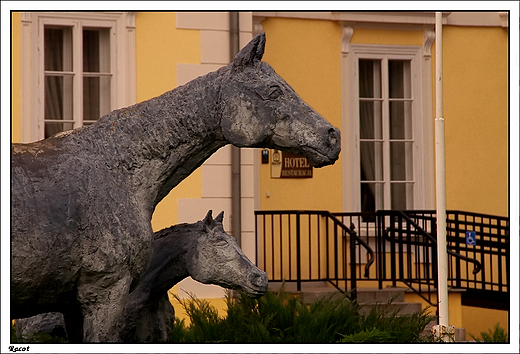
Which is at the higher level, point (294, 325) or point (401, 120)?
point (401, 120)

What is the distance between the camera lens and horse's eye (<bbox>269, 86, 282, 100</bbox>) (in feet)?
12.7

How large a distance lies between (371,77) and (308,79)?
3.22ft

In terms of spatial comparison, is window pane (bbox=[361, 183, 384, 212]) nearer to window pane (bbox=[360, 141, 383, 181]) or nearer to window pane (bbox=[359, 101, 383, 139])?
window pane (bbox=[360, 141, 383, 181])

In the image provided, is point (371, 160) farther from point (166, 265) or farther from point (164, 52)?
point (166, 265)

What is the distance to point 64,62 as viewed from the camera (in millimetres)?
9625

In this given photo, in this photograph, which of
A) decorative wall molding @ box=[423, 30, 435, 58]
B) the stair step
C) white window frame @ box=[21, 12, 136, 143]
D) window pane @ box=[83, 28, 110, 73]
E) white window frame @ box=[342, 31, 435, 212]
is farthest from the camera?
decorative wall molding @ box=[423, 30, 435, 58]

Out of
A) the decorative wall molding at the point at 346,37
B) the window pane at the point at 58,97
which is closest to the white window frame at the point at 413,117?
the decorative wall molding at the point at 346,37

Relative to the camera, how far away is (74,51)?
31.3ft

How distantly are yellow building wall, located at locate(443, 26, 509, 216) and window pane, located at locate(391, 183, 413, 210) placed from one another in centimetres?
49

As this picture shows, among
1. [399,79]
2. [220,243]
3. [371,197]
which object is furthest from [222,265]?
[399,79]

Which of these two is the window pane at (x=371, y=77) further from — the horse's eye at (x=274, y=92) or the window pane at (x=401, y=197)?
the horse's eye at (x=274, y=92)

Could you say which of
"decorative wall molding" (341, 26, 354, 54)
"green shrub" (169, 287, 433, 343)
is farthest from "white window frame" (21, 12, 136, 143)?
"green shrub" (169, 287, 433, 343)

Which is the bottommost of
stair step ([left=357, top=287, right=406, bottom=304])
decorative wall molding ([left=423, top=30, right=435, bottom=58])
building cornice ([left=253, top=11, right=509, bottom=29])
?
stair step ([left=357, top=287, right=406, bottom=304])

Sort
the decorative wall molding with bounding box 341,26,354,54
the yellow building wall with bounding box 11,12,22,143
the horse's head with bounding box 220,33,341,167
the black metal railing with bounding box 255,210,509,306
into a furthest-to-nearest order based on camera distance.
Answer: the decorative wall molding with bounding box 341,26,354,54
the black metal railing with bounding box 255,210,509,306
the yellow building wall with bounding box 11,12,22,143
the horse's head with bounding box 220,33,341,167
